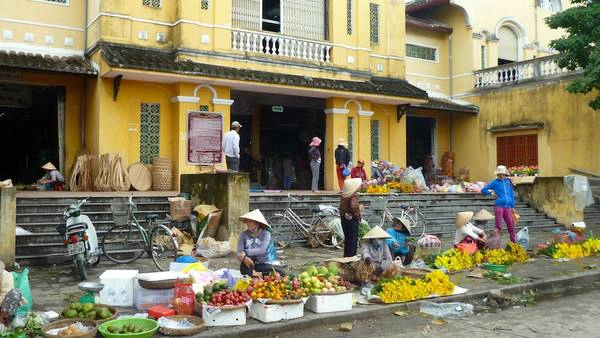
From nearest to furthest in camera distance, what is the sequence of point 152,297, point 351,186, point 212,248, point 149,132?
point 152,297, point 351,186, point 212,248, point 149,132

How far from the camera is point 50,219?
10312mm

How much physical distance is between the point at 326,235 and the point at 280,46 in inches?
276

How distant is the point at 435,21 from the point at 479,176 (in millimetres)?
7117

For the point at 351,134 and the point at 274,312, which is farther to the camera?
the point at 351,134

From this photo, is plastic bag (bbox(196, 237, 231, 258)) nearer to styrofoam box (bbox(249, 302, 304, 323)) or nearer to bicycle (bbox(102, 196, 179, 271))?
bicycle (bbox(102, 196, 179, 271))

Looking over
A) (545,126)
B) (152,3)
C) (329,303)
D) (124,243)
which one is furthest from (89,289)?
(545,126)

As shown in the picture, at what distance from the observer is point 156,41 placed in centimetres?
1496

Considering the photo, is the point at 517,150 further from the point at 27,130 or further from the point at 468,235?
the point at 27,130

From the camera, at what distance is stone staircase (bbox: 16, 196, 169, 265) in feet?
30.1

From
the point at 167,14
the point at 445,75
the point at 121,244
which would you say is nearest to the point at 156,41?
the point at 167,14

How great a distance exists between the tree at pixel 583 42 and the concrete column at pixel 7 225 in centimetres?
1539

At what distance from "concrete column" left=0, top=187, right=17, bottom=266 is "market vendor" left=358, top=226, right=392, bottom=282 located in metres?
5.26

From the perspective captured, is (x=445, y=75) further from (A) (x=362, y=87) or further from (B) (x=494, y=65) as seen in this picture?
(A) (x=362, y=87)

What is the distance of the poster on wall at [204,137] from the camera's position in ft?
49.0
